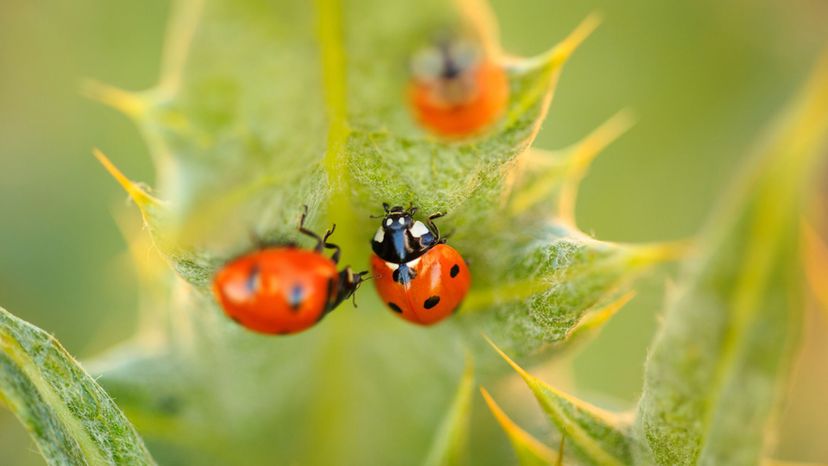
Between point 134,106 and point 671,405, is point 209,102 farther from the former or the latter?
point 671,405

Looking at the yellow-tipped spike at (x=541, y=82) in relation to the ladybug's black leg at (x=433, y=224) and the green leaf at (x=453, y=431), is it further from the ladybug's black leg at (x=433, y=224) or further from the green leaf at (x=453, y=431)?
the green leaf at (x=453, y=431)

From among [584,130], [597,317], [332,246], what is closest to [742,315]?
[597,317]

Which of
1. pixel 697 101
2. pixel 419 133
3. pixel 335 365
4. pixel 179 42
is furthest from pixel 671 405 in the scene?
pixel 697 101

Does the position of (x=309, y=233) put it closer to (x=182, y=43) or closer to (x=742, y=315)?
(x=182, y=43)

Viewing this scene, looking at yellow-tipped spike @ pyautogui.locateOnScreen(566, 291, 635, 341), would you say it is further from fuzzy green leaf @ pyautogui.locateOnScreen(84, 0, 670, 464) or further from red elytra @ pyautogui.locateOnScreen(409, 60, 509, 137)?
red elytra @ pyautogui.locateOnScreen(409, 60, 509, 137)

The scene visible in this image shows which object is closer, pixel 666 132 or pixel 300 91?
pixel 300 91

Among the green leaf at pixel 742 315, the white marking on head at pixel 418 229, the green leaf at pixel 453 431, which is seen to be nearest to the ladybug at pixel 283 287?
the white marking on head at pixel 418 229
